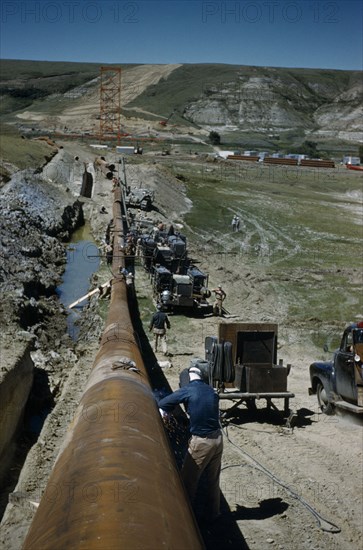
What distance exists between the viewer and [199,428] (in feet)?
23.0

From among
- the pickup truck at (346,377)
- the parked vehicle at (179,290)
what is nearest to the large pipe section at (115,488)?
the pickup truck at (346,377)

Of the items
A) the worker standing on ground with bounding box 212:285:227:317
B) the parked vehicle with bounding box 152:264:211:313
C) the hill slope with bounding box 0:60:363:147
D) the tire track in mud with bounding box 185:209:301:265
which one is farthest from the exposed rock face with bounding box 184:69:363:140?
the worker standing on ground with bounding box 212:285:227:317

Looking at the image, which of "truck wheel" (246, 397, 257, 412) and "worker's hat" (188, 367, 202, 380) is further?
"truck wheel" (246, 397, 257, 412)

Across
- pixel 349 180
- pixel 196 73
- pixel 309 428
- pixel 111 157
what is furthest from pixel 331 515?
pixel 196 73

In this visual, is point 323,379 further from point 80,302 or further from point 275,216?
point 275,216

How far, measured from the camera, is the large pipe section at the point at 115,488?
3959 millimetres

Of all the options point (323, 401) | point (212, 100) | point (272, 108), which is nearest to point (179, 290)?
point (323, 401)

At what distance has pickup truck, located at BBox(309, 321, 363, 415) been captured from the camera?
38.8 ft

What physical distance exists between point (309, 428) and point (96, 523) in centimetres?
863

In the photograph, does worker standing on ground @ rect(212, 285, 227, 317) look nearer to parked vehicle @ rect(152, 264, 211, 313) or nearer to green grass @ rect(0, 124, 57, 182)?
parked vehicle @ rect(152, 264, 211, 313)

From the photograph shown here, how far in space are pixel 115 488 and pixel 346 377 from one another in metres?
8.59

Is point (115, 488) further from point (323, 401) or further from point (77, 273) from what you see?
point (77, 273)

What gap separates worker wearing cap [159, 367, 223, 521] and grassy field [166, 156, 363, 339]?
546 inches

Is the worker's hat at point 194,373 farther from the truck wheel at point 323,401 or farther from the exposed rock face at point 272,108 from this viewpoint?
the exposed rock face at point 272,108
